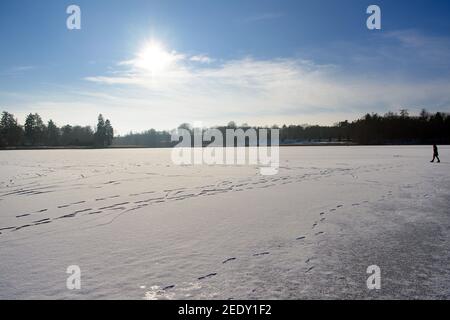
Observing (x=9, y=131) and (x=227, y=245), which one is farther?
(x=9, y=131)

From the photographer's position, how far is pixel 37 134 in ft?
309

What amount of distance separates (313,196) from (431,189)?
4082 millimetres

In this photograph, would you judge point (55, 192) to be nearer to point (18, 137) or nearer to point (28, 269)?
point (28, 269)

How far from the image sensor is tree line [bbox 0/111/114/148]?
292 feet

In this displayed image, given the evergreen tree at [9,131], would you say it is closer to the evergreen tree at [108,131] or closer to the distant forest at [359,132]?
the distant forest at [359,132]

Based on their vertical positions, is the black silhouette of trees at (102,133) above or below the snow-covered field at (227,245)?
above

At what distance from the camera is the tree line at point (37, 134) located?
89.1 m

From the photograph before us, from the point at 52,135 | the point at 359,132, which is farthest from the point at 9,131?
the point at 359,132

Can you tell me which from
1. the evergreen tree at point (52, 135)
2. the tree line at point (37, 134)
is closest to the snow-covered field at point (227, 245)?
the tree line at point (37, 134)

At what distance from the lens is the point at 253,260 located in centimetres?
431

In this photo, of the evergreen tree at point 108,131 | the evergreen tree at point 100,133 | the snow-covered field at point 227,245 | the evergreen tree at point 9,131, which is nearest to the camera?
the snow-covered field at point 227,245

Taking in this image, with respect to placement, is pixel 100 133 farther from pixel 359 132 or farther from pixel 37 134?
pixel 359 132

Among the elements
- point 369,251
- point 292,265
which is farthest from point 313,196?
point 292,265

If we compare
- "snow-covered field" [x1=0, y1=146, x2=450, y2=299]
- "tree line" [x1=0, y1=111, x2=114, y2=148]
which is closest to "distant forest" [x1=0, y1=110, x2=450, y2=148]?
"tree line" [x1=0, y1=111, x2=114, y2=148]
